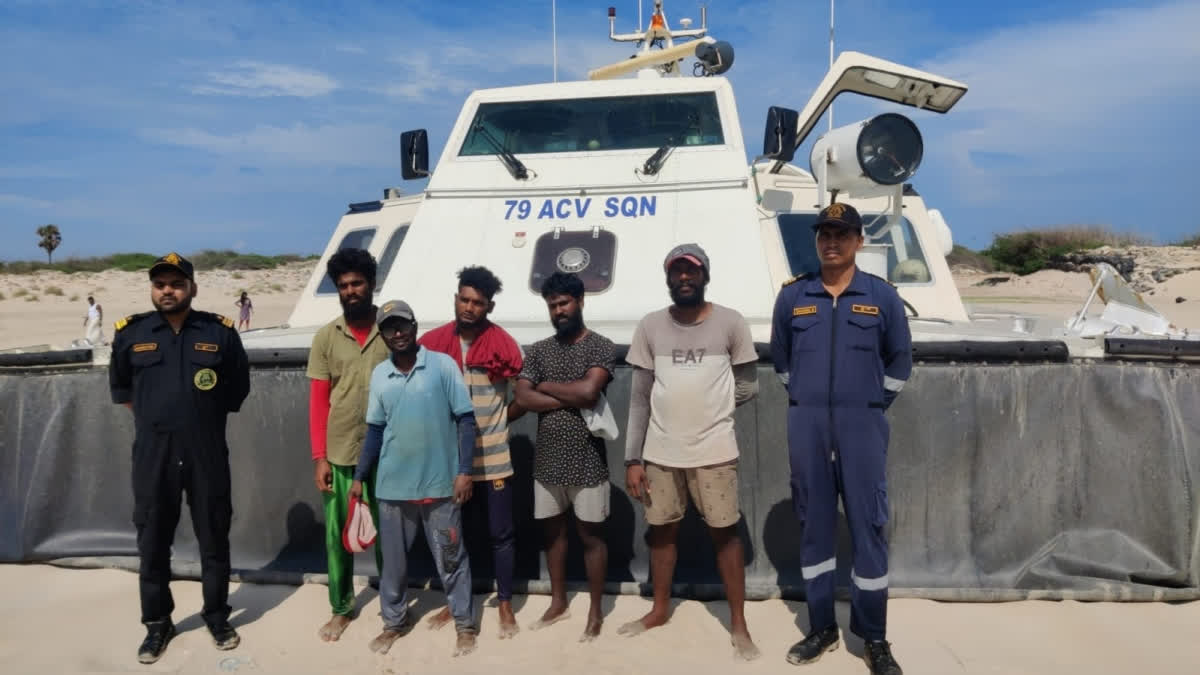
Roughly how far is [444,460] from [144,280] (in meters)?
46.2

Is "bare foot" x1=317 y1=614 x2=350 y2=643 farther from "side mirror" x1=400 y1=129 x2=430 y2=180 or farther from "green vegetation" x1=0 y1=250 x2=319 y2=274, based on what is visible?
"green vegetation" x1=0 y1=250 x2=319 y2=274

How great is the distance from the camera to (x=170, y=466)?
12.4ft

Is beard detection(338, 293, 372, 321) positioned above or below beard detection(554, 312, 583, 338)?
above

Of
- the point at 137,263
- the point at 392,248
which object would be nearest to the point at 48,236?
the point at 137,263

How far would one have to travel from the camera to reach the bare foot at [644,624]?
3855 millimetres

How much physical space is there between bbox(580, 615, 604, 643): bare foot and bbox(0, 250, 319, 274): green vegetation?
46.2 metres

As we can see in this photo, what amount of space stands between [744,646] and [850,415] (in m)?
1.04

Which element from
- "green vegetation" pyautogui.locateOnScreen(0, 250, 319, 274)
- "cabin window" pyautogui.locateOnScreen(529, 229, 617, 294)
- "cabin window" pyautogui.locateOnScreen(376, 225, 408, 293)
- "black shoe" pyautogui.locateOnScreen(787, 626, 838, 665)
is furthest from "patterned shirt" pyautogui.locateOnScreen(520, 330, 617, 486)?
"green vegetation" pyautogui.locateOnScreen(0, 250, 319, 274)

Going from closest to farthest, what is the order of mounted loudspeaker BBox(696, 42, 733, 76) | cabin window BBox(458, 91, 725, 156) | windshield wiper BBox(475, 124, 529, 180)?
windshield wiper BBox(475, 124, 529, 180) → cabin window BBox(458, 91, 725, 156) → mounted loudspeaker BBox(696, 42, 733, 76)

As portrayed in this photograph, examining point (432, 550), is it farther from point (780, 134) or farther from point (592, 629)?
point (780, 134)

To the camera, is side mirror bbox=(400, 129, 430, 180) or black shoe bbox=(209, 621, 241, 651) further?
side mirror bbox=(400, 129, 430, 180)

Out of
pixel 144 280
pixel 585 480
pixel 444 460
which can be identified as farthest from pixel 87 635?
pixel 144 280

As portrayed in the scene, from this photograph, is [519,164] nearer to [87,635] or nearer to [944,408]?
[944,408]

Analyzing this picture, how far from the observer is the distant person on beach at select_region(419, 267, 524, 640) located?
3898mm
